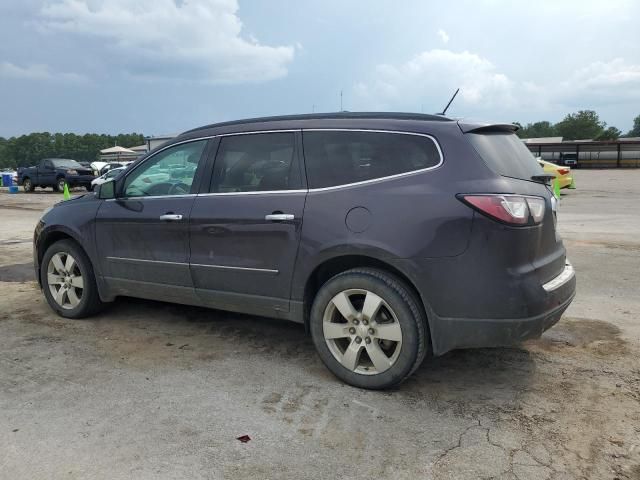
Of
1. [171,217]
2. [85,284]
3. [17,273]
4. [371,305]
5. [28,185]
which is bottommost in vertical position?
[17,273]

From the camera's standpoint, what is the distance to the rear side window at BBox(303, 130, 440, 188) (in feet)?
11.5

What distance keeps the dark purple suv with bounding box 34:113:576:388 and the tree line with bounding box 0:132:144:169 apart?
118431mm

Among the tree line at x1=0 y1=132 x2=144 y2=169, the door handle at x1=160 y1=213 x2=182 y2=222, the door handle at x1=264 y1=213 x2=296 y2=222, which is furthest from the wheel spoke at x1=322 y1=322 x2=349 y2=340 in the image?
the tree line at x1=0 y1=132 x2=144 y2=169

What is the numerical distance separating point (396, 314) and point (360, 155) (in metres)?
1.09

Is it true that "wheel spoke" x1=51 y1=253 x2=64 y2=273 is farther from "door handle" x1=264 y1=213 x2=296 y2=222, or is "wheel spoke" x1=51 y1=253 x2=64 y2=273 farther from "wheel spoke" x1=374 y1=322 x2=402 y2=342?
"wheel spoke" x1=374 y1=322 x2=402 y2=342

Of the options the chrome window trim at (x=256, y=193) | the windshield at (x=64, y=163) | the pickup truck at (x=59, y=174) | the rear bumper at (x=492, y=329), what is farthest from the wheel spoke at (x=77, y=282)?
the windshield at (x=64, y=163)

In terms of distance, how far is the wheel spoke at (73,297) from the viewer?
5.17 meters

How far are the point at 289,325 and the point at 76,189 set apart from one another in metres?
28.0

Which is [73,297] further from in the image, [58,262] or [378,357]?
[378,357]

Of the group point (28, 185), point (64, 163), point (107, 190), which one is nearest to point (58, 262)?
point (107, 190)

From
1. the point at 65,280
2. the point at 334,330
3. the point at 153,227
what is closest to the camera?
the point at 334,330

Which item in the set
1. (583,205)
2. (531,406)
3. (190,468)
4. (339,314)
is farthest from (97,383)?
(583,205)

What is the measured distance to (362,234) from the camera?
3.49 meters

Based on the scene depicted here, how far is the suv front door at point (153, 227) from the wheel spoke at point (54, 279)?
0.62 metres
